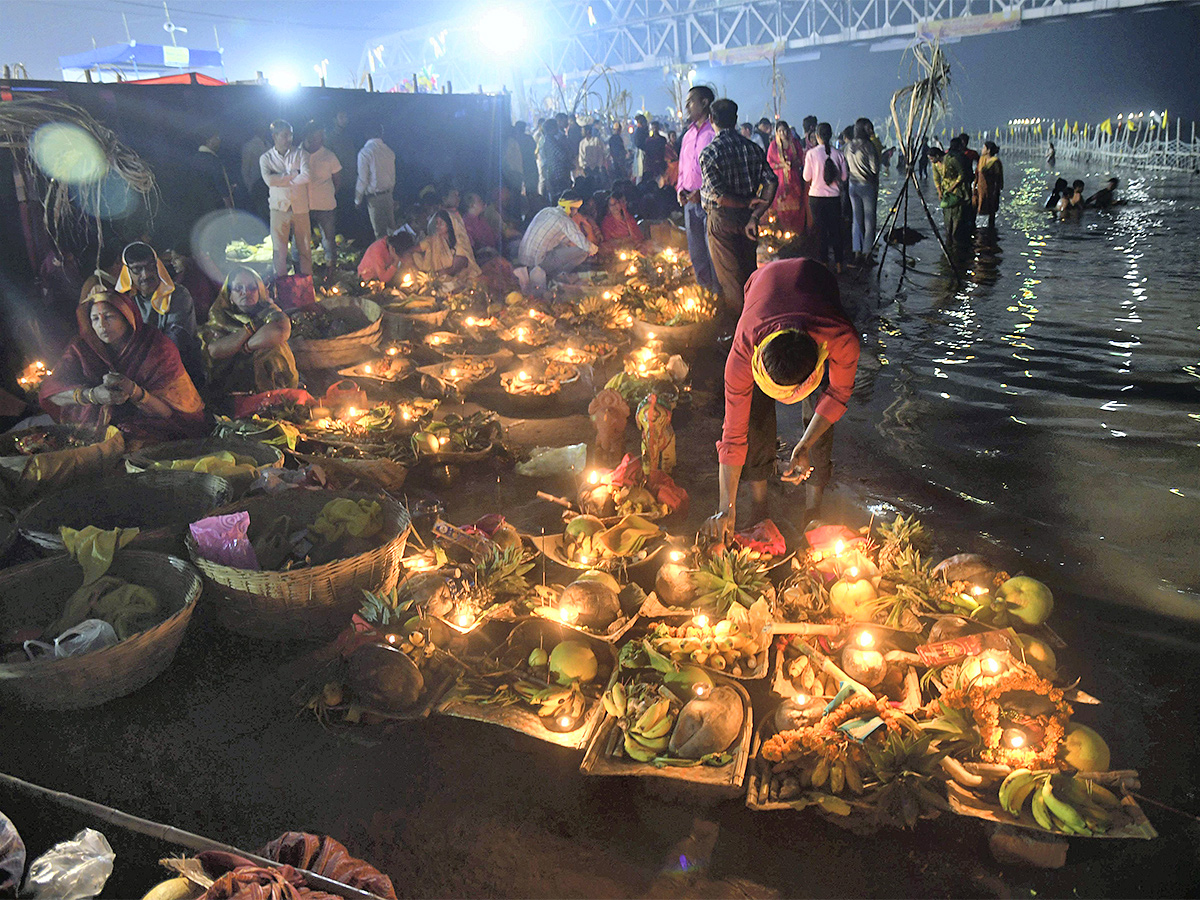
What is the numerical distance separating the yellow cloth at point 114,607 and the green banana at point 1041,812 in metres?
3.29

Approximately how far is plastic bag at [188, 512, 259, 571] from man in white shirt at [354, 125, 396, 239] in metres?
7.41

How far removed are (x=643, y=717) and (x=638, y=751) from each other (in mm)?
115

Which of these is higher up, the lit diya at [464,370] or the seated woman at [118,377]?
the seated woman at [118,377]

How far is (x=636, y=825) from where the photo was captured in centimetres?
243

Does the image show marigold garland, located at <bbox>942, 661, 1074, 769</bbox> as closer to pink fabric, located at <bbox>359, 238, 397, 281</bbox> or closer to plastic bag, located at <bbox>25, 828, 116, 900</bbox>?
plastic bag, located at <bbox>25, 828, 116, 900</bbox>

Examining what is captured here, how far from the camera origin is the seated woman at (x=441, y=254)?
8453 millimetres

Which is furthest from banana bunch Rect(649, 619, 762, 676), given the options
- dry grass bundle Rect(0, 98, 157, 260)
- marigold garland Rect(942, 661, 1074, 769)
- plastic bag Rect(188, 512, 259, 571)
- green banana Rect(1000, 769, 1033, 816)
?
dry grass bundle Rect(0, 98, 157, 260)

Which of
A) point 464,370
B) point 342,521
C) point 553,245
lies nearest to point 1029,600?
point 342,521

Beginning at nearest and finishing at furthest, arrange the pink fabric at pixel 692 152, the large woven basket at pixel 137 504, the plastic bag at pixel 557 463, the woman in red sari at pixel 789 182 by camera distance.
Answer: the large woven basket at pixel 137 504 → the plastic bag at pixel 557 463 → the pink fabric at pixel 692 152 → the woman in red sari at pixel 789 182

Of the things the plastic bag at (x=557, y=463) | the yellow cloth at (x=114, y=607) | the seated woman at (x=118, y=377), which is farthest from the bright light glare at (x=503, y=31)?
the yellow cloth at (x=114, y=607)

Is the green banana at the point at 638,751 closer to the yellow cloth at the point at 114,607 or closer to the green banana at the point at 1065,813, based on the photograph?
the green banana at the point at 1065,813

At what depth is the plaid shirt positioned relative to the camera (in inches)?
245

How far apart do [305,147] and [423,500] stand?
18.4 ft

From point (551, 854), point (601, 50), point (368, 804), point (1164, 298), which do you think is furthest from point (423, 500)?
point (601, 50)
